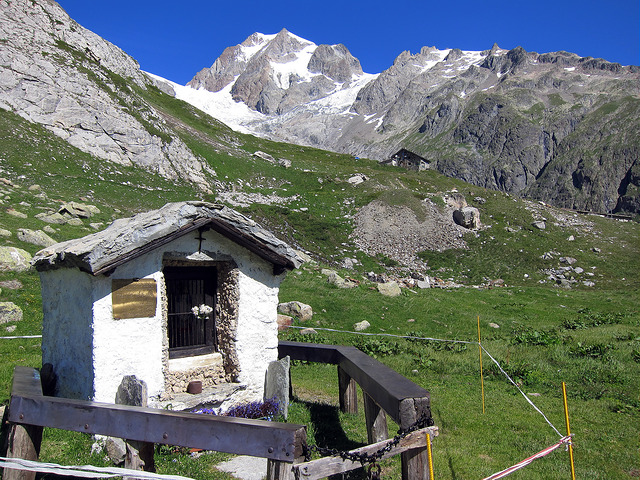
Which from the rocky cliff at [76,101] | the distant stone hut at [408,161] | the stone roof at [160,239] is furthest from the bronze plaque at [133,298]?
the distant stone hut at [408,161]

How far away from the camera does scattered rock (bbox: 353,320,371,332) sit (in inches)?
686

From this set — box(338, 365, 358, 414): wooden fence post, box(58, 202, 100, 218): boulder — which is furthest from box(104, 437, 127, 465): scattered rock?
box(58, 202, 100, 218): boulder

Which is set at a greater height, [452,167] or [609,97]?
[609,97]

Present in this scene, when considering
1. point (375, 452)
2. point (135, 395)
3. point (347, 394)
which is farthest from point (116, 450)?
point (347, 394)

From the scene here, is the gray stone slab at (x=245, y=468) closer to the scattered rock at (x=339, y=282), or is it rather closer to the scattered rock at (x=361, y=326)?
the scattered rock at (x=361, y=326)

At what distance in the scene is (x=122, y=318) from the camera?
7527 millimetres

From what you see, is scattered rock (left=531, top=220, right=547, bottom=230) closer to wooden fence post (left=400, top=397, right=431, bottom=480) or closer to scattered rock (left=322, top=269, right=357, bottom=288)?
scattered rock (left=322, top=269, right=357, bottom=288)

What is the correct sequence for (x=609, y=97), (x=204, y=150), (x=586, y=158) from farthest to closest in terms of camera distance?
(x=609, y=97) < (x=586, y=158) < (x=204, y=150)

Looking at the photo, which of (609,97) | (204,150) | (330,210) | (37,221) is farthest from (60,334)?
(609,97)

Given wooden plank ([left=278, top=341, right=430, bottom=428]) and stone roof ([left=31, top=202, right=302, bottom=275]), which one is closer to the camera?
wooden plank ([left=278, top=341, right=430, bottom=428])

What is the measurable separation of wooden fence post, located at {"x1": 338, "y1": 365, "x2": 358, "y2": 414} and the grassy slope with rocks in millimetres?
333

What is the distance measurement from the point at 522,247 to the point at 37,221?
37.3 meters

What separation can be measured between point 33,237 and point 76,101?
27.5 m

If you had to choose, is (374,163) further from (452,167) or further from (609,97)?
(609,97)
